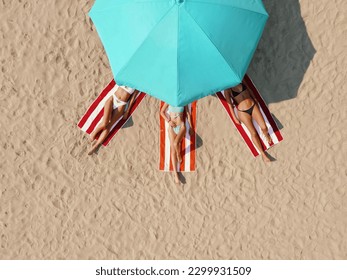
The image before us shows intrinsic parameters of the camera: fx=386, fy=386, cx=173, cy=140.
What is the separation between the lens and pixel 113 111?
20.0 ft

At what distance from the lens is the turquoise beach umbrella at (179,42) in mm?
4512

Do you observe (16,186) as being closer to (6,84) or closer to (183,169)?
(6,84)

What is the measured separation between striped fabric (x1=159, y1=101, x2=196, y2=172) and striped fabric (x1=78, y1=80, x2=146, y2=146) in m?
0.47

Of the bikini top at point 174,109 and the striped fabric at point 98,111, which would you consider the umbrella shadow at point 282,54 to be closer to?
the bikini top at point 174,109

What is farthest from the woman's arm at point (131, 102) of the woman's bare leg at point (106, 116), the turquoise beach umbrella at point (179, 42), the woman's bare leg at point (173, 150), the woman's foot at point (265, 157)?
the woman's foot at point (265, 157)

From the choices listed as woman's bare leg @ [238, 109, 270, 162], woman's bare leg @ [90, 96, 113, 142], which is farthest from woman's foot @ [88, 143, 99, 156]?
woman's bare leg @ [238, 109, 270, 162]

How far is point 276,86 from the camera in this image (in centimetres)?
628

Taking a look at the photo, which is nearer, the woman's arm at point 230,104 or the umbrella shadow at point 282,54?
the woman's arm at point 230,104

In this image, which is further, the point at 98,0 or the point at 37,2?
the point at 37,2

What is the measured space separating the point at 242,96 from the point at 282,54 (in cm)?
104

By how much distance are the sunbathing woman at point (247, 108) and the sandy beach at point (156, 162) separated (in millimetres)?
268

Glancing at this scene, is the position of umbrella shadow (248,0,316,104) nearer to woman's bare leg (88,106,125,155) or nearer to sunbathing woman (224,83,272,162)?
sunbathing woman (224,83,272,162)
